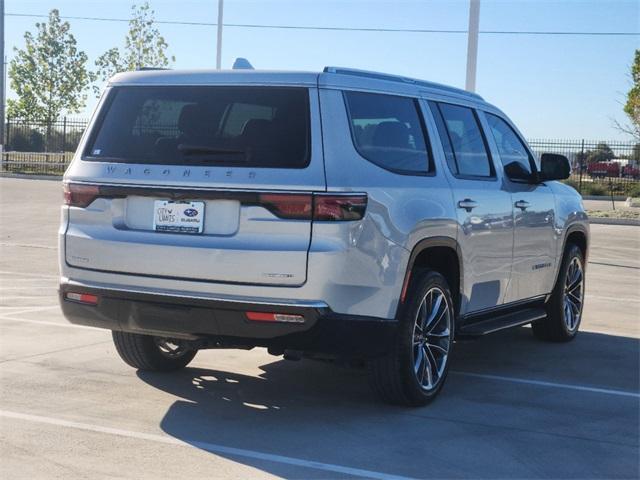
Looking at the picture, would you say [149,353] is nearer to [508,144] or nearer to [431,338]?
[431,338]

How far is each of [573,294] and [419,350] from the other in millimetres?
3251

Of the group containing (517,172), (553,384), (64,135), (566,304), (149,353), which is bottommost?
(553,384)

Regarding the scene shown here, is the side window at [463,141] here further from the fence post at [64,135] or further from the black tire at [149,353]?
the fence post at [64,135]

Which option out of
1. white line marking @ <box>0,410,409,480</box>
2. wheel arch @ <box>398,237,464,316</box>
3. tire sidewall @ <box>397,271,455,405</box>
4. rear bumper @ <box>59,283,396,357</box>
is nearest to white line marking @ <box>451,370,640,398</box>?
wheel arch @ <box>398,237,464,316</box>

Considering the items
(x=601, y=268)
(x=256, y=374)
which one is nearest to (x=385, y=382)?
(x=256, y=374)

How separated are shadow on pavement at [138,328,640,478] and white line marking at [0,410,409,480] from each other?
0.19 feet

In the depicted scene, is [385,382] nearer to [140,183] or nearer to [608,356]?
[140,183]

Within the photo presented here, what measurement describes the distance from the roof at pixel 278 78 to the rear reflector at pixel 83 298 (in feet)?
4.18

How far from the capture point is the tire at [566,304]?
29.3ft

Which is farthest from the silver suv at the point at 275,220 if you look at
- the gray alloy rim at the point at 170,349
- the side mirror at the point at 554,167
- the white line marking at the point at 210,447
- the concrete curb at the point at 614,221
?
the concrete curb at the point at 614,221

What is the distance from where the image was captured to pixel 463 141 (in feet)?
23.9

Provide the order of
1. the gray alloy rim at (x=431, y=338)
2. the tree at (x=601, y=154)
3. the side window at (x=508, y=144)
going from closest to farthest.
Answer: the gray alloy rim at (x=431, y=338) → the side window at (x=508, y=144) → the tree at (x=601, y=154)

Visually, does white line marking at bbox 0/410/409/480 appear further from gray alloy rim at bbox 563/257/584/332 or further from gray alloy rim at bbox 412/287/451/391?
gray alloy rim at bbox 563/257/584/332

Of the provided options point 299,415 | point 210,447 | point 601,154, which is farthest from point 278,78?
point 601,154
